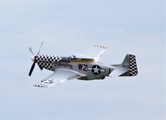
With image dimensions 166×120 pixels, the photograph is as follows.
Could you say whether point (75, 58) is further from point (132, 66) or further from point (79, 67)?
point (132, 66)

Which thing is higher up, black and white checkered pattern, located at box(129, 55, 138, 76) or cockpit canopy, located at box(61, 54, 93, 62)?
cockpit canopy, located at box(61, 54, 93, 62)

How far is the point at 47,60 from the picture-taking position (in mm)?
55562

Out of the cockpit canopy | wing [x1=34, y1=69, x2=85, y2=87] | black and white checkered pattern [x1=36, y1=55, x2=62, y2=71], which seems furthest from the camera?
black and white checkered pattern [x1=36, y1=55, x2=62, y2=71]

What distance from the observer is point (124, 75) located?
52.7 metres

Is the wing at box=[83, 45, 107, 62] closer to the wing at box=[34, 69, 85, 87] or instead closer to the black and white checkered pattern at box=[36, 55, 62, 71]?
the wing at box=[34, 69, 85, 87]

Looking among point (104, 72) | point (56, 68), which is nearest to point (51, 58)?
point (56, 68)

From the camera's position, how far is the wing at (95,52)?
56.9 metres

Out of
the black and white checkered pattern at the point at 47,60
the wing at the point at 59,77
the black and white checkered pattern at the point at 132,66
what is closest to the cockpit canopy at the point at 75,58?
the black and white checkered pattern at the point at 47,60

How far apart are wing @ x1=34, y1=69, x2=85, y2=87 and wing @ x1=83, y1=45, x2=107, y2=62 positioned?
9.39ft

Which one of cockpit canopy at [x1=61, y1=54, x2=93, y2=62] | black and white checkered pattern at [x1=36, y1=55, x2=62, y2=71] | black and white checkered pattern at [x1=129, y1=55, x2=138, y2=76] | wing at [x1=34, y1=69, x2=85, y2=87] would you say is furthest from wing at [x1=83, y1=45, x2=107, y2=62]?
black and white checkered pattern at [x1=129, y1=55, x2=138, y2=76]

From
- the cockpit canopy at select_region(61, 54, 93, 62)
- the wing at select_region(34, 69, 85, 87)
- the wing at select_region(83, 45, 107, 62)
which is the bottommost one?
the wing at select_region(34, 69, 85, 87)

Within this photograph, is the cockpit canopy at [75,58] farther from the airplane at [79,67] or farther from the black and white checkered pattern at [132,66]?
the black and white checkered pattern at [132,66]

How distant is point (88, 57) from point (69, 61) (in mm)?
1460

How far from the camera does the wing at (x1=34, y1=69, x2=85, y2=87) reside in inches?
2046
